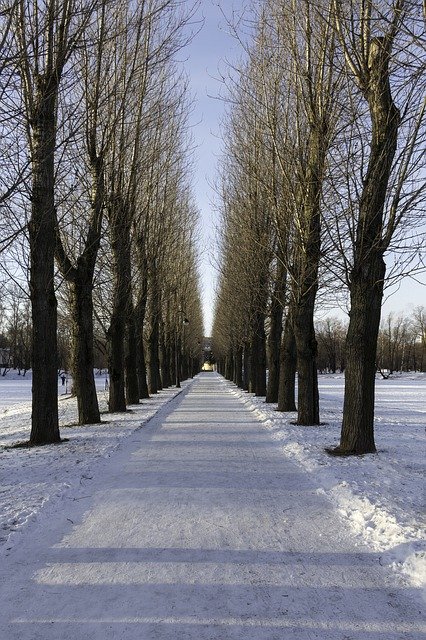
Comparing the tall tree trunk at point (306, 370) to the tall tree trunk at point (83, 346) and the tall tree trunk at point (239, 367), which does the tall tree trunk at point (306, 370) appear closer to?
the tall tree trunk at point (83, 346)

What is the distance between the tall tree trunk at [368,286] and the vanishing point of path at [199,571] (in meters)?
2.17

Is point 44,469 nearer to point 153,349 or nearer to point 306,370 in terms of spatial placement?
point 306,370

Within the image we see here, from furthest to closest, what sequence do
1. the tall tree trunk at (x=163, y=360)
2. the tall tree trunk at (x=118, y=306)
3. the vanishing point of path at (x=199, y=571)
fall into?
the tall tree trunk at (x=163, y=360) → the tall tree trunk at (x=118, y=306) → the vanishing point of path at (x=199, y=571)

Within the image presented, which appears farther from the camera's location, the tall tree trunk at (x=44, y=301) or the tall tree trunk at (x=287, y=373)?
the tall tree trunk at (x=287, y=373)

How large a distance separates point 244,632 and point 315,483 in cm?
406

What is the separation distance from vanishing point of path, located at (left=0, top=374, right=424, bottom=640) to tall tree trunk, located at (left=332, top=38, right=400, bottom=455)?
217 cm

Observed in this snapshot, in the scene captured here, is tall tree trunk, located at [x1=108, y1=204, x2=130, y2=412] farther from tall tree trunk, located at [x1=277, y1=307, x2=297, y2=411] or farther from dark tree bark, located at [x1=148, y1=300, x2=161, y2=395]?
dark tree bark, located at [x1=148, y1=300, x2=161, y2=395]

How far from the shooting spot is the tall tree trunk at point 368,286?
324 inches

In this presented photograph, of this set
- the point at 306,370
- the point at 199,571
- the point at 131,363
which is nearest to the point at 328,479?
the point at 199,571

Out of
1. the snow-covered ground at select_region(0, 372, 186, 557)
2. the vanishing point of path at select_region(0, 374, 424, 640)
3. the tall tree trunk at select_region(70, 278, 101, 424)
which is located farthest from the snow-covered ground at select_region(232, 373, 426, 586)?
the tall tree trunk at select_region(70, 278, 101, 424)

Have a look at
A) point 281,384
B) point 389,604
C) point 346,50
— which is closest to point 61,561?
point 389,604

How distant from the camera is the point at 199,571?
414 cm

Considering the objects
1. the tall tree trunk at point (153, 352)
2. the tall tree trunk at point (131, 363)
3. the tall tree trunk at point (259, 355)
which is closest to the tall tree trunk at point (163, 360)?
the tall tree trunk at point (153, 352)

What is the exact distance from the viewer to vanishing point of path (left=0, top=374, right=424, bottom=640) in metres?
3.30
